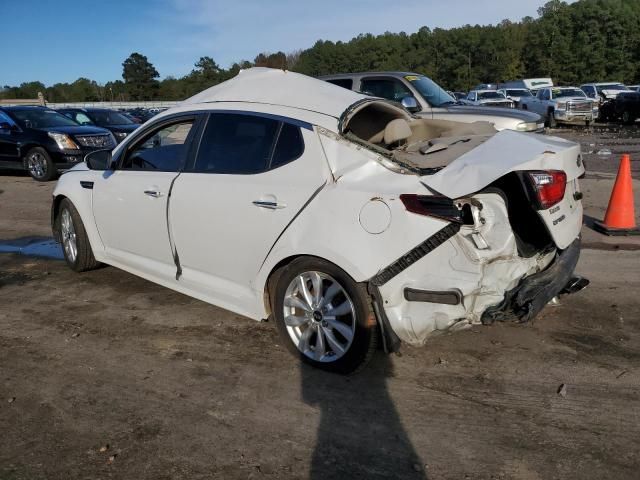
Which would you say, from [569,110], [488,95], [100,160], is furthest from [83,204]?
[488,95]

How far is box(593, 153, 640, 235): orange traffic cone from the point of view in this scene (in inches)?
271

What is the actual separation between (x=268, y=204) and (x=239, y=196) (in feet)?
0.91

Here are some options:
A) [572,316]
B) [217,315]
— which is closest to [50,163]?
[217,315]

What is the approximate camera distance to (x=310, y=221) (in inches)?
139

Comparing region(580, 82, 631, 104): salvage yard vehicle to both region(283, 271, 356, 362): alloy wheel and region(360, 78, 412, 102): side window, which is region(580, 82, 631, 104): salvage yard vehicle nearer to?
region(360, 78, 412, 102): side window

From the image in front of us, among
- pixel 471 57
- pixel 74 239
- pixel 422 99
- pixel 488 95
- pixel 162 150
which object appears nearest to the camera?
pixel 162 150

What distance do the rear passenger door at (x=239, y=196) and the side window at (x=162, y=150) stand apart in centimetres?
24

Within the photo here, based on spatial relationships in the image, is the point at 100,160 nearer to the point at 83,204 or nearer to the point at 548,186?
the point at 83,204

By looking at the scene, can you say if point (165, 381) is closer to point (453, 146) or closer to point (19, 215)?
point (453, 146)

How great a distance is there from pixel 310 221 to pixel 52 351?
218 centimetres

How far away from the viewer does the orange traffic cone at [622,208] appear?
687 centimetres

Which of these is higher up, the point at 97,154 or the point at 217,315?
the point at 97,154

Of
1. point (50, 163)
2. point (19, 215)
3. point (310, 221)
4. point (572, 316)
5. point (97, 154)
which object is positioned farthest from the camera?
point (50, 163)

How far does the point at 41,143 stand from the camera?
12.8m
